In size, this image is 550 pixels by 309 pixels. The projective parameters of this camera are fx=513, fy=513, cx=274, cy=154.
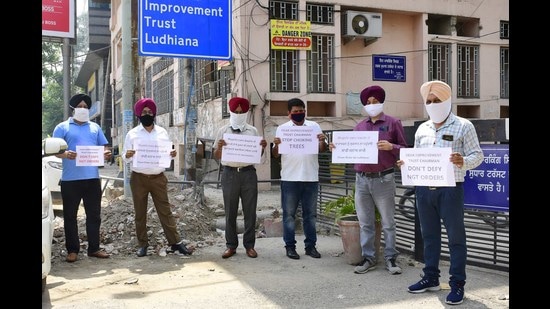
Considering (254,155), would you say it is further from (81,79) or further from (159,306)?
(81,79)

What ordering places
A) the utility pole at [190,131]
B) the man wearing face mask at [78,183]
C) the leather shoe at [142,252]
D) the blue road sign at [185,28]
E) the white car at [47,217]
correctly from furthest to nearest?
the utility pole at [190,131]
the blue road sign at [185,28]
the leather shoe at [142,252]
the man wearing face mask at [78,183]
the white car at [47,217]

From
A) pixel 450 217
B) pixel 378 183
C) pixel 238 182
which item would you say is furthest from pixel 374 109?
pixel 238 182

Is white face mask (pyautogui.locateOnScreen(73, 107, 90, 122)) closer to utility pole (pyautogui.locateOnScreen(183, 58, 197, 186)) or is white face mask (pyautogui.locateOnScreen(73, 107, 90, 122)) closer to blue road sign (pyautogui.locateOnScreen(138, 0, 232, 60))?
blue road sign (pyautogui.locateOnScreen(138, 0, 232, 60))

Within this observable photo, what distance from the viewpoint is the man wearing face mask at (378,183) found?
17.6ft

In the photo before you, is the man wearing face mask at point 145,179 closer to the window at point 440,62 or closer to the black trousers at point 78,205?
the black trousers at point 78,205

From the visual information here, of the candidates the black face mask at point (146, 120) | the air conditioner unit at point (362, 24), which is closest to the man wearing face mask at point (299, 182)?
the black face mask at point (146, 120)

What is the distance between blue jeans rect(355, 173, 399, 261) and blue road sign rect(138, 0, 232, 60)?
3743 millimetres

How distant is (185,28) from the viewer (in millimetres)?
7957

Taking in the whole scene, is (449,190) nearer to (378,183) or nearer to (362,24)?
(378,183)

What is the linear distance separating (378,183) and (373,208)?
1.12ft

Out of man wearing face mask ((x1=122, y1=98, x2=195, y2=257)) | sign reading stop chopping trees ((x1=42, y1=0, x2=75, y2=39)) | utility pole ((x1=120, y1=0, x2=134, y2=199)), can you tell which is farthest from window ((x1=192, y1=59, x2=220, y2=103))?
man wearing face mask ((x1=122, y1=98, x2=195, y2=257))

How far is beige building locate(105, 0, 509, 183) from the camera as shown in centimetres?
1483

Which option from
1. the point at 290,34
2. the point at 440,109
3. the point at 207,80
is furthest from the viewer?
the point at 207,80

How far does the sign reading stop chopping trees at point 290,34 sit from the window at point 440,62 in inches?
190
